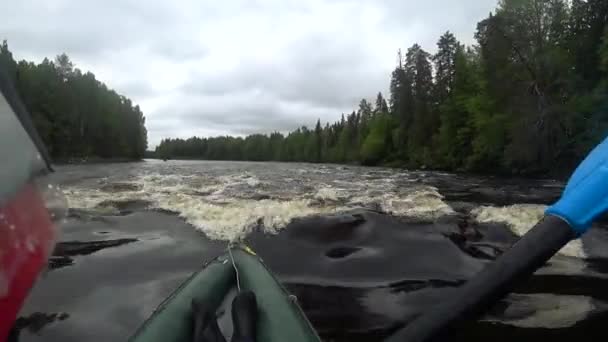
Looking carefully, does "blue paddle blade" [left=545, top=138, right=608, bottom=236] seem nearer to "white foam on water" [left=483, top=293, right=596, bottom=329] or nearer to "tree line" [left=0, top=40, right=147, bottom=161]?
"white foam on water" [left=483, top=293, right=596, bottom=329]

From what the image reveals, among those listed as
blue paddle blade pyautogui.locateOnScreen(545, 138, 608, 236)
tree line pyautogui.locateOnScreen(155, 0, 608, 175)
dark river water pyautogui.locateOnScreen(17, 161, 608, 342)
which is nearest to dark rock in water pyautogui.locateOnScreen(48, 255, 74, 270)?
dark river water pyautogui.locateOnScreen(17, 161, 608, 342)

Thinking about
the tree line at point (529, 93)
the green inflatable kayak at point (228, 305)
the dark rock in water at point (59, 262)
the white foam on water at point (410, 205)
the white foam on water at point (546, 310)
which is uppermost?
the tree line at point (529, 93)

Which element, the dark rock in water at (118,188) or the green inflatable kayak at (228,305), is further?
the dark rock in water at (118,188)

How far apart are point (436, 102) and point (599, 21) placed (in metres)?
20.7

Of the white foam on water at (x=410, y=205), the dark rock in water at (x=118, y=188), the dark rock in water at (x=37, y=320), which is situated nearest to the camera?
the dark rock in water at (x=37, y=320)

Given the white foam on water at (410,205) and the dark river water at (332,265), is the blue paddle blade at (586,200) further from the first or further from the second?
the white foam on water at (410,205)

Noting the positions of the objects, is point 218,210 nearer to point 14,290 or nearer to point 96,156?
point 14,290

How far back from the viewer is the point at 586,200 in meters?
2.32

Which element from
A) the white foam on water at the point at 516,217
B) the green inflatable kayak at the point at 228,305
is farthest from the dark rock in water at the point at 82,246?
the white foam on water at the point at 516,217

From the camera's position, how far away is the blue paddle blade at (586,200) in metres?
2.27

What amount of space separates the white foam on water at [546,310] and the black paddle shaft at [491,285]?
1644 mm

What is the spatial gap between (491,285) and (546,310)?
7.29ft

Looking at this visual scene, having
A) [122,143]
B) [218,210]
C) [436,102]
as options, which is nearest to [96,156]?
[122,143]

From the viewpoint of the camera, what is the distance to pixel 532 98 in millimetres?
22766
